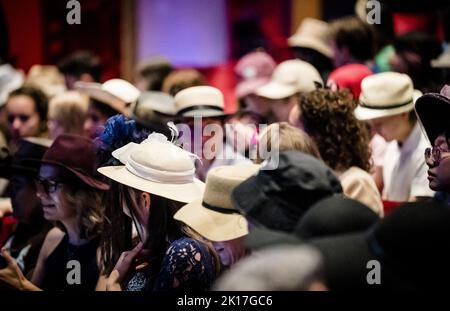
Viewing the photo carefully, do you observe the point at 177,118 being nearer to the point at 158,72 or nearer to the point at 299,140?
the point at 299,140

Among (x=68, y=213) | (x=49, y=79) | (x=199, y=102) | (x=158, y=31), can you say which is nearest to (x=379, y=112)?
(x=199, y=102)

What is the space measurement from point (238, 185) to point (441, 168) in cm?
93

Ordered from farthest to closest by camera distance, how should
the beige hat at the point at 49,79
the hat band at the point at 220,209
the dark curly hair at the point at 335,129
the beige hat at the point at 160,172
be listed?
the beige hat at the point at 49,79, the dark curly hair at the point at 335,129, the beige hat at the point at 160,172, the hat band at the point at 220,209

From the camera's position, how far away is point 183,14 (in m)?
9.16

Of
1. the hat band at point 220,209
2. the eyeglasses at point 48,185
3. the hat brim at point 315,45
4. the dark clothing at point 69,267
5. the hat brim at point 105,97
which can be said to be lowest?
the dark clothing at point 69,267

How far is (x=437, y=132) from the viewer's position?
9.70 feet

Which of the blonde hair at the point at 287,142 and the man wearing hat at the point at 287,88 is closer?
the blonde hair at the point at 287,142

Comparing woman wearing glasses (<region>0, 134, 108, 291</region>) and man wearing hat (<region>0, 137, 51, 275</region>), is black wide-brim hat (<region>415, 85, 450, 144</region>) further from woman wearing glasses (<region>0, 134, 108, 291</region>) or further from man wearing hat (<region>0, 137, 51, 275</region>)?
man wearing hat (<region>0, 137, 51, 275</region>)

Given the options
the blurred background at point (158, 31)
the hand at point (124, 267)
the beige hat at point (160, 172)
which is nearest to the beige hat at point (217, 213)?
the beige hat at point (160, 172)

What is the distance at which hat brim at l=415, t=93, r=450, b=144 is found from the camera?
9.48 ft

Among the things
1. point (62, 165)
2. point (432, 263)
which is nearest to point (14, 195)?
point (62, 165)

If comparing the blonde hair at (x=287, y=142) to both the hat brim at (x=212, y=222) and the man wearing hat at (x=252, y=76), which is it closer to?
the hat brim at (x=212, y=222)

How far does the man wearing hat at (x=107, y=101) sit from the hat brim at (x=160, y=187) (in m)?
2.12

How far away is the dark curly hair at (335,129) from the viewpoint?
3592 mm
